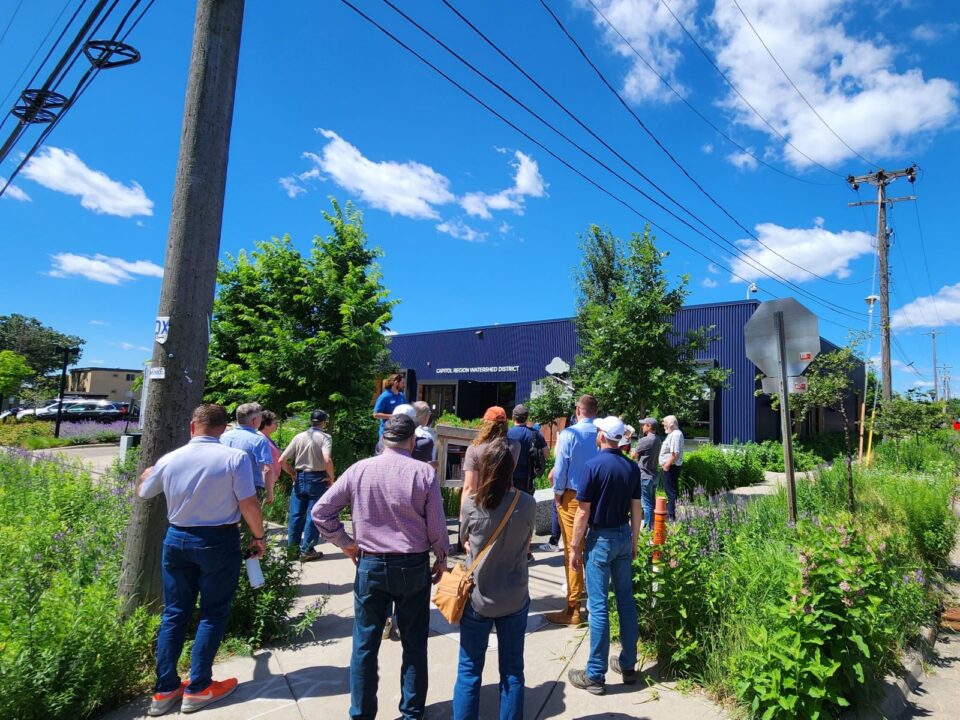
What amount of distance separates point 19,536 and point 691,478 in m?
11.6

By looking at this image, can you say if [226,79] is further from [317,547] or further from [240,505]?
[317,547]

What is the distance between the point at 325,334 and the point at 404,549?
330 inches

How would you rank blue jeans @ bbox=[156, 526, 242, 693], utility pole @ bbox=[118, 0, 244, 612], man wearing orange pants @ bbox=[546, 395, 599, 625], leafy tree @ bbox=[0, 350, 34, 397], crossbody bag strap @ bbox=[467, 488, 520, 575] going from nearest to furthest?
crossbody bag strap @ bbox=[467, 488, 520, 575]
blue jeans @ bbox=[156, 526, 242, 693]
utility pole @ bbox=[118, 0, 244, 612]
man wearing orange pants @ bbox=[546, 395, 599, 625]
leafy tree @ bbox=[0, 350, 34, 397]

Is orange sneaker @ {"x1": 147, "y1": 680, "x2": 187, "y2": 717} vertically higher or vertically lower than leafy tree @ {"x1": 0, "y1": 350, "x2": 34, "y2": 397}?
lower

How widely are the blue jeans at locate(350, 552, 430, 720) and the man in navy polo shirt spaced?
121 centimetres

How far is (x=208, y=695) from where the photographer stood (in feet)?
10.3

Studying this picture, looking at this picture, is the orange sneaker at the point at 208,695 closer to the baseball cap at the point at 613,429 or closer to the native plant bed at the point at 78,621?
the native plant bed at the point at 78,621

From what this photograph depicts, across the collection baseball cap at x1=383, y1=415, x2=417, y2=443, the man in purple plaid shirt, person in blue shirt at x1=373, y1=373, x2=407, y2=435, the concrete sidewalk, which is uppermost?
person in blue shirt at x1=373, y1=373, x2=407, y2=435

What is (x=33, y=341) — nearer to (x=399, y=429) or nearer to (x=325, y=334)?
(x=325, y=334)

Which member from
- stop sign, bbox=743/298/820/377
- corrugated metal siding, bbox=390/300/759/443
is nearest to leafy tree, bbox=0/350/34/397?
corrugated metal siding, bbox=390/300/759/443

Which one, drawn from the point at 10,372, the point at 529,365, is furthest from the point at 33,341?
the point at 529,365

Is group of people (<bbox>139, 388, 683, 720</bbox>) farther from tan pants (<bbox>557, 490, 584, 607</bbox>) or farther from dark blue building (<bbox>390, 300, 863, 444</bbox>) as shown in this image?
dark blue building (<bbox>390, 300, 863, 444</bbox>)

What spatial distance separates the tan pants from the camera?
465 centimetres

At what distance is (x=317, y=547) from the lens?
22.5 feet
